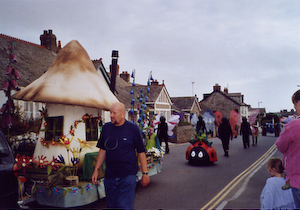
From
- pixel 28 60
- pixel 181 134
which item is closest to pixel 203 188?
pixel 28 60

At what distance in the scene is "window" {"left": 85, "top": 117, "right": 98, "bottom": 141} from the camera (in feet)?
23.6

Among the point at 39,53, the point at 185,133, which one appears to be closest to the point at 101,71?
the point at 39,53

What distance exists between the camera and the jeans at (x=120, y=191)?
3.81 meters

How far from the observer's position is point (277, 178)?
12.2ft

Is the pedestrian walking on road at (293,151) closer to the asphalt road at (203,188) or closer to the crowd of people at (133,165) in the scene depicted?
the crowd of people at (133,165)

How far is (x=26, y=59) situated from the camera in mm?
19109

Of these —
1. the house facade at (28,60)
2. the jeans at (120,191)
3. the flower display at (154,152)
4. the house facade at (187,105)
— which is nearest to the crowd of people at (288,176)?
the jeans at (120,191)

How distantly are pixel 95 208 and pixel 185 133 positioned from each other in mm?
22295

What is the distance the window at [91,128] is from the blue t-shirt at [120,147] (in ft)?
10.6

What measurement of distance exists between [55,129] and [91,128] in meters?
0.96

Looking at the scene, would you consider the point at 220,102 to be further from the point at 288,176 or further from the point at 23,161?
the point at 288,176

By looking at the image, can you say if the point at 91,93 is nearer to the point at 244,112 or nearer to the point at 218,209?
the point at 218,209

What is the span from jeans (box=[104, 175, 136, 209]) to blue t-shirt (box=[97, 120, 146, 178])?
0.07 m

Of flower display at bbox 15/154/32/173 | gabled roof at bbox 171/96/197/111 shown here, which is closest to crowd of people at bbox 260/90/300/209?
flower display at bbox 15/154/32/173
